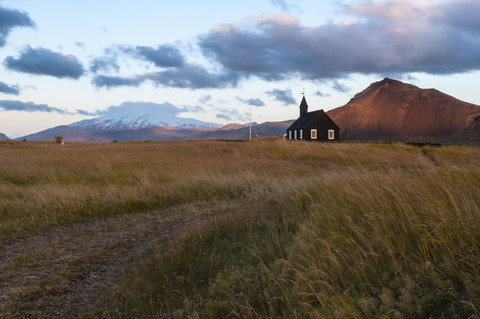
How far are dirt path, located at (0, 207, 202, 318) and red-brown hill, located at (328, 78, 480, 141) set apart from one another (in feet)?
403

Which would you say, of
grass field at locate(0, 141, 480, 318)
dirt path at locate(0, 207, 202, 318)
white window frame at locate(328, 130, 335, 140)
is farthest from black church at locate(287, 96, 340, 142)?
dirt path at locate(0, 207, 202, 318)

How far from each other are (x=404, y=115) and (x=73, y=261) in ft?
514

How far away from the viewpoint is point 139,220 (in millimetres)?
8109

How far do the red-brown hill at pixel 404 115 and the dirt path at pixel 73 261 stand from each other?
403 ft

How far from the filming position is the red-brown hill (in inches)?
5005

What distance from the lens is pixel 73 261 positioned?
5500 mm

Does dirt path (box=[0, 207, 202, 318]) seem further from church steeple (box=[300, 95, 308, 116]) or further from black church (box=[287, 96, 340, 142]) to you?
church steeple (box=[300, 95, 308, 116])

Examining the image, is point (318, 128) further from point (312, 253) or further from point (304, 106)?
point (312, 253)

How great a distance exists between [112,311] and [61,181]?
9.79 meters

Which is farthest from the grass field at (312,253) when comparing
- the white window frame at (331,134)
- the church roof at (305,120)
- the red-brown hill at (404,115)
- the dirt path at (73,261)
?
the red-brown hill at (404,115)

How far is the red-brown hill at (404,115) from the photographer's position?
5005 inches

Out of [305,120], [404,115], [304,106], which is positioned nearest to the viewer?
[305,120]

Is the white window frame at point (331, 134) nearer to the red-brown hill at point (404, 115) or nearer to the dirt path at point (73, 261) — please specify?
the dirt path at point (73, 261)

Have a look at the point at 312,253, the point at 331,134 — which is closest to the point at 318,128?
the point at 331,134
